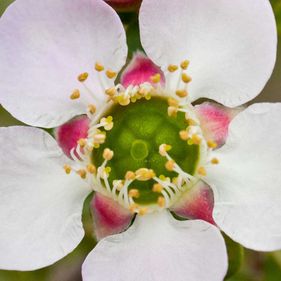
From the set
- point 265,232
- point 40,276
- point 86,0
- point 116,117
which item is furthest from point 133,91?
point 40,276

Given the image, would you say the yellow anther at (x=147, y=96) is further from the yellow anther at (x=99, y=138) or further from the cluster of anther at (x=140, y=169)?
the yellow anther at (x=99, y=138)

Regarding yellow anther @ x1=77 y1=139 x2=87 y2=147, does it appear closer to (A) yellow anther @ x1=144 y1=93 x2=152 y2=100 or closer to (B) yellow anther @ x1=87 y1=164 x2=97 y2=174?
(B) yellow anther @ x1=87 y1=164 x2=97 y2=174

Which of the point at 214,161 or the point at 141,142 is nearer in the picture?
the point at 214,161

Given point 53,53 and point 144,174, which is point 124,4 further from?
point 144,174

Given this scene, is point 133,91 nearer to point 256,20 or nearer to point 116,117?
point 116,117

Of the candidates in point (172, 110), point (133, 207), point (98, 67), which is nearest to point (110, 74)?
point (98, 67)

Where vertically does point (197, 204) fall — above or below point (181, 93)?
below

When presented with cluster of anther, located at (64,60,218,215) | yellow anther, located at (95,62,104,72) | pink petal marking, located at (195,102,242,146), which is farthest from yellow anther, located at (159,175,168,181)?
yellow anther, located at (95,62,104,72)
